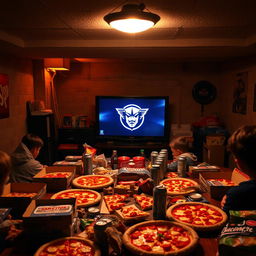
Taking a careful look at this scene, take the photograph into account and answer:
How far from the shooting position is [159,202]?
1786 millimetres

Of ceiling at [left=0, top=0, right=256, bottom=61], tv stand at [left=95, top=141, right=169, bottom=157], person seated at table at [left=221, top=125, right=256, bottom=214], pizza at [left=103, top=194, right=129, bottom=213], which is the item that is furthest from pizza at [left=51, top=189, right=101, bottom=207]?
tv stand at [left=95, top=141, right=169, bottom=157]

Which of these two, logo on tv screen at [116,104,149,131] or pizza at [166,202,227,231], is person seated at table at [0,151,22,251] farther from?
logo on tv screen at [116,104,149,131]

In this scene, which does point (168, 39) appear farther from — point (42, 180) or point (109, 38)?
point (42, 180)

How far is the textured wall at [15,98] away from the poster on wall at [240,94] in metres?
3.61

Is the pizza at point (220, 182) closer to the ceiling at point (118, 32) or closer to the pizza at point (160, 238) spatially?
the pizza at point (160, 238)

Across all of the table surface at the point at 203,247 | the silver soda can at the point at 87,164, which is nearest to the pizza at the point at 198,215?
the table surface at the point at 203,247

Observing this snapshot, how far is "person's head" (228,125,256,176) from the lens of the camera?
154 centimetres

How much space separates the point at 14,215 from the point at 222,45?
304 cm

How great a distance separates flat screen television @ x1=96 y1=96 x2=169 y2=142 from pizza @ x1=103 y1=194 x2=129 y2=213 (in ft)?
11.1

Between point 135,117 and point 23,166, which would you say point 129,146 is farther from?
point 23,166

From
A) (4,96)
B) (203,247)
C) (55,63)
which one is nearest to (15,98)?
(4,96)

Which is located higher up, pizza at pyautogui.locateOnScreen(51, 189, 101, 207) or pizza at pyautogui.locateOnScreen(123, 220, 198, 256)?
pizza at pyautogui.locateOnScreen(51, 189, 101, 207)

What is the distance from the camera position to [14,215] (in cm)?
191

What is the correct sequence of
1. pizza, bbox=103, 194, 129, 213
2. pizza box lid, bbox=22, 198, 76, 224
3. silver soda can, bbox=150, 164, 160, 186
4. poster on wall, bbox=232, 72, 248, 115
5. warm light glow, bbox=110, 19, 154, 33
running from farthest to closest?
1. poster on wall, bbox=232, 72, 248, 115
2. silver soda can, bbox=150, 164, 160, 186
3. warm light glow, bbox=110, 19, 154, 33
4. pizza, bbox=103, 194, 129, 213
5. pizza box lid, bbox=22, 198, 76, 224
